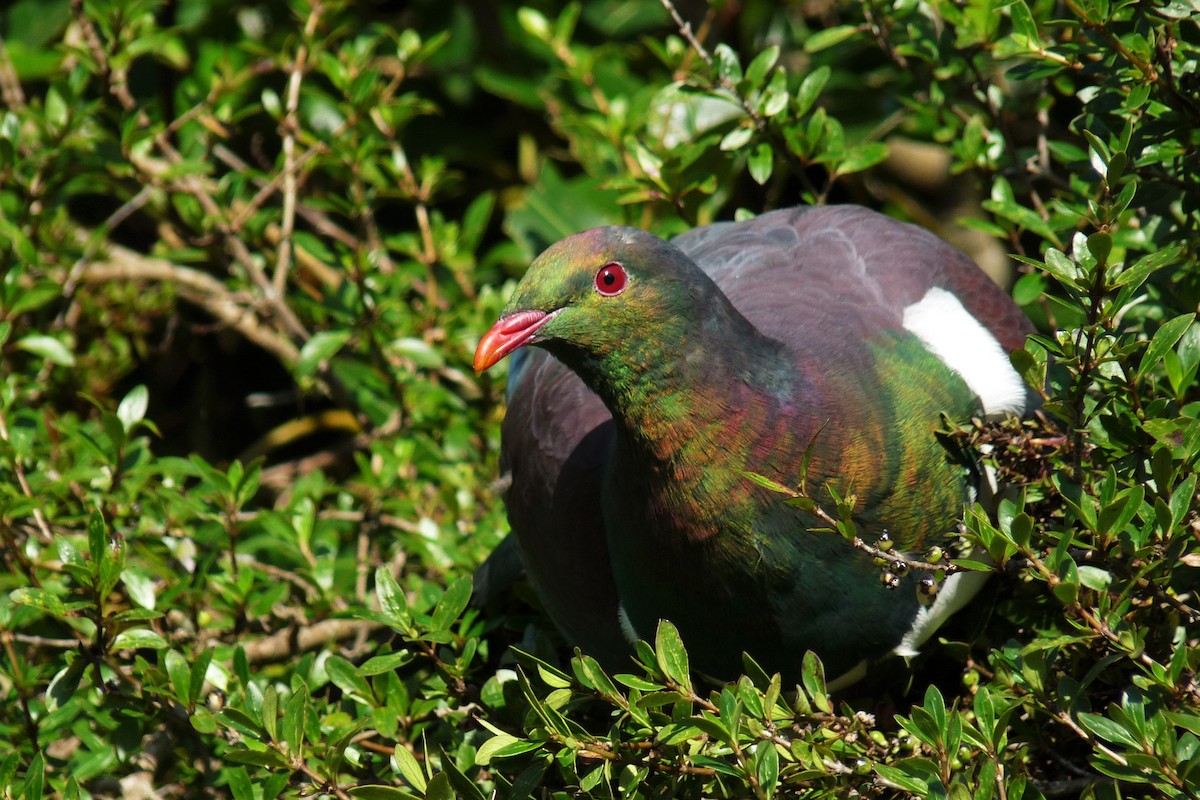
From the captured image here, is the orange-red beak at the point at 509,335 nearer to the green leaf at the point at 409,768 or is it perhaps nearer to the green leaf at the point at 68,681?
the green leaf at the point at 409,768

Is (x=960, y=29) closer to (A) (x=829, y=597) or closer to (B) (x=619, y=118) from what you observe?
(B) (x=619, y=118)

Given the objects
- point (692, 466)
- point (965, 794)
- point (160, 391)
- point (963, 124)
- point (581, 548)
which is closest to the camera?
point (965, 794)

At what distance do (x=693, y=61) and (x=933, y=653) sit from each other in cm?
207

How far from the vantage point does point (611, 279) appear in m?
2.19

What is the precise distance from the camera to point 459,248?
384cm

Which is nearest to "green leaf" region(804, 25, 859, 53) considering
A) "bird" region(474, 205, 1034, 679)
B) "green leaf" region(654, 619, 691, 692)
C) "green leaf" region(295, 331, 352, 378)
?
"bird" region(474, 205, 1034, 679)

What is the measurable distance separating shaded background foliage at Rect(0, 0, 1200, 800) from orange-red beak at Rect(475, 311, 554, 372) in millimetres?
475

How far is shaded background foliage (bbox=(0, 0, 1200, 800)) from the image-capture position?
1.89 metres

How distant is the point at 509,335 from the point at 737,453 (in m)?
0.44

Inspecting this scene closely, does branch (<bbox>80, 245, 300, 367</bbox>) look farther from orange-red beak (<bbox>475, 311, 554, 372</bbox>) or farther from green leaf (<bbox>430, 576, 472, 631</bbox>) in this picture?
orange-red beak (<bbox>475, 311, 554, 372</bbox>)

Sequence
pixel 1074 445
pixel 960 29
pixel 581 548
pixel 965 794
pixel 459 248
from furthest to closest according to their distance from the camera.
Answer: pixel 459 248 < pixel 960 29 < pixel 581 548 < pixel 1074 445 < pixel 965 794

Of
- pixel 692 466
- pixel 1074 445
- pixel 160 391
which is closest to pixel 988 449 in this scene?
pixel 1074 445

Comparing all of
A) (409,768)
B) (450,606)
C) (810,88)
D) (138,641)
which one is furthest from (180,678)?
(810,88)

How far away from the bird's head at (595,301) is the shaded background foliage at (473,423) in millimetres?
451
